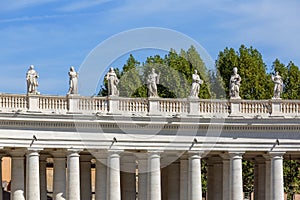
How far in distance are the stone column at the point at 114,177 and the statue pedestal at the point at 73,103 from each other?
4.72 meters

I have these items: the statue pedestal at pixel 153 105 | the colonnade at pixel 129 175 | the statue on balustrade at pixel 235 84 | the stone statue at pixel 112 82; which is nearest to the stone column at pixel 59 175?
the colonnade at pixel 129 175

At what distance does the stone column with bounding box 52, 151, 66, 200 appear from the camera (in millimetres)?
104250

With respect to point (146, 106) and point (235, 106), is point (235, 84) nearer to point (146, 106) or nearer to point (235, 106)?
point (235, 106)

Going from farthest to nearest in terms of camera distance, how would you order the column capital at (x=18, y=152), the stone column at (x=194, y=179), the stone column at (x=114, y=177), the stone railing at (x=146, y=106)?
the stone column at (x=194, y=179), the stone column at (x=114, y=177), the stone railing at (x=146, y=106), the column capital at (x=18, y=152)

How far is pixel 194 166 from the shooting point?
348 ft

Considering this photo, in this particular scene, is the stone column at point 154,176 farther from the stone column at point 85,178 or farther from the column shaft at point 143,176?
the stone column at point 85,178

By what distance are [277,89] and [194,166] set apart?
10.4m

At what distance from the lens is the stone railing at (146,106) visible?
102750mm

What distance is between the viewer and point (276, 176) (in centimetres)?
10644

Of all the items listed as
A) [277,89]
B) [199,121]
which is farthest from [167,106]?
[277,89]

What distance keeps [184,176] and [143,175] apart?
4.01m

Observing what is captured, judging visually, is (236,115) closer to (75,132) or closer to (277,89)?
(277,89)

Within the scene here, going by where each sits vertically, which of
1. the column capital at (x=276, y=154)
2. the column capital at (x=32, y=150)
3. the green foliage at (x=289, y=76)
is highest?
the green foliage at (x=289, y=76)

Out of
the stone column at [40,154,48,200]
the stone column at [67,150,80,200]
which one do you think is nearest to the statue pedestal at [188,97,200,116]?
the stone column at [67,150,80,200]
